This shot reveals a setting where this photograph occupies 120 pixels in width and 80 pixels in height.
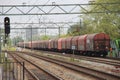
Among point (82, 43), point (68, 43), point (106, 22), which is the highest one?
point (106, 22)

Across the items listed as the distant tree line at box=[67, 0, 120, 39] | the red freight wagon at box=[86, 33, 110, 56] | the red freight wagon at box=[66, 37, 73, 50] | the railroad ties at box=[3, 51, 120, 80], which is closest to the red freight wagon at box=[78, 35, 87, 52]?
the red freight wagon at box=[86, 33, 110, 56]

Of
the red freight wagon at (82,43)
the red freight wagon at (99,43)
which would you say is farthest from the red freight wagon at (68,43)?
the red freight wagon at (99,43)

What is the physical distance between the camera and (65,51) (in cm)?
7406

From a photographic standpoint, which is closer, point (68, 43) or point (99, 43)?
point (99, 43)

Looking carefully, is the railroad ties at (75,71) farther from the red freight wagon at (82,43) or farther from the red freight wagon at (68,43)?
the red freight wagon at (68,43)

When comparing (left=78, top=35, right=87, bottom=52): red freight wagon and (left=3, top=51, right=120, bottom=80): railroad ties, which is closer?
(left=3, top=51, right=120, bottom=80): railroad ties

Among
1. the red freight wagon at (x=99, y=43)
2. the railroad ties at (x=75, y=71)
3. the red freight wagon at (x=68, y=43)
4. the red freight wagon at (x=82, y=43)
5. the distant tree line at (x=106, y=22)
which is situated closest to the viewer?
the railroad ties at (x=75, y=71)

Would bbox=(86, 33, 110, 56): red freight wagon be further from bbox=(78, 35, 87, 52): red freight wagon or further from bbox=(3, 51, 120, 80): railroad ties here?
bbox=(3, 51, 120, 80): railroad ties

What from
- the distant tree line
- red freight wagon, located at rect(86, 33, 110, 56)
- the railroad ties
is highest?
the distant tree line

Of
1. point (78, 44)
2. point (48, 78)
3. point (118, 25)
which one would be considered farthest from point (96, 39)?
point (48, 78)

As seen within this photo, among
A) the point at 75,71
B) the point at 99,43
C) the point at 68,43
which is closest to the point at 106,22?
the point at 68,43

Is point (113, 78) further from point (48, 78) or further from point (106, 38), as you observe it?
point (106, 38)

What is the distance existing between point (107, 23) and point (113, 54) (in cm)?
862

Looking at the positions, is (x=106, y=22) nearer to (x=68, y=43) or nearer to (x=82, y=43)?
Result: (x=68, y=43)
